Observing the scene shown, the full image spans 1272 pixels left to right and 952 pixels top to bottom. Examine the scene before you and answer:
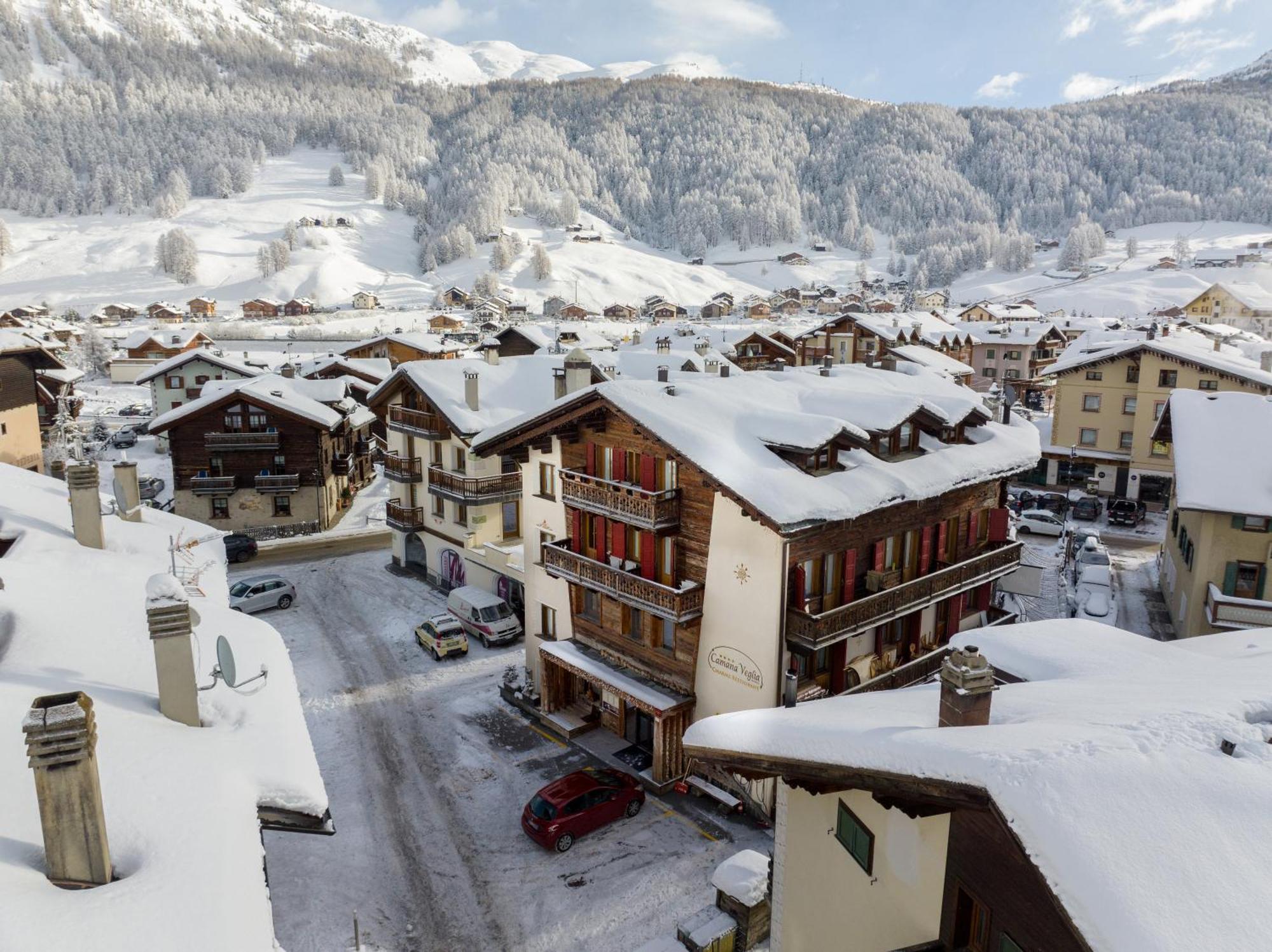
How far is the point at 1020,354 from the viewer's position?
88438 millimetres

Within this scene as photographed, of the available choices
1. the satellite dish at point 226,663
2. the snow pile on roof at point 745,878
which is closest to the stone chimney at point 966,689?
the snow pile on roof at point 745,878

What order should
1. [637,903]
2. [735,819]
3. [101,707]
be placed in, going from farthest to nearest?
[735,819]
[637,903]
[101,707]

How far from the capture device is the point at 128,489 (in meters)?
22.7

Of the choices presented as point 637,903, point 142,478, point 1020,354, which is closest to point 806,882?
point 637,903

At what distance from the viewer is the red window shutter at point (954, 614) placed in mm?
25938

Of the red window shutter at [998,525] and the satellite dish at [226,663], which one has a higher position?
the satellite dish at [226,663]

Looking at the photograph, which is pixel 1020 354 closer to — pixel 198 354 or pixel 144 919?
pixel 198 354

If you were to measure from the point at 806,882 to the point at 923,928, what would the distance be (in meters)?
2.73

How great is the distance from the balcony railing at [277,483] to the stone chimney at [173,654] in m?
35.0

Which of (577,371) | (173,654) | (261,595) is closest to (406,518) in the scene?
(261,595)

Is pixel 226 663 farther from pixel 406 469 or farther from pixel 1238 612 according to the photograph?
pixel 1238 612

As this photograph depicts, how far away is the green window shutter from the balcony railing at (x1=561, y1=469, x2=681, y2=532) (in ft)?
68.7

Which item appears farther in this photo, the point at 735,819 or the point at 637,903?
the point at 735,819

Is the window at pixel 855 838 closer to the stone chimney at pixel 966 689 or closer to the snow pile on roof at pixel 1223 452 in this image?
the stone chimney at pixel 966 689
